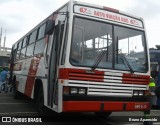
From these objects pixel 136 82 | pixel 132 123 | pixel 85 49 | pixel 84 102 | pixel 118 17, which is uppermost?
pixel 118 17

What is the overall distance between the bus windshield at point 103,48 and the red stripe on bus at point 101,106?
2.93ft

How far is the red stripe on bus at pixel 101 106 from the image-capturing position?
275 inches

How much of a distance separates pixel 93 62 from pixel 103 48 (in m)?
0.50

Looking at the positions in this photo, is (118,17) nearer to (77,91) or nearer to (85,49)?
(85,49)

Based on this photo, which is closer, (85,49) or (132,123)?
(85,49)

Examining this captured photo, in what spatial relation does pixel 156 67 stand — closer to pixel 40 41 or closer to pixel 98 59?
pixel 40 41

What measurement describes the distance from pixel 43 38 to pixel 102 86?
10.2 ft

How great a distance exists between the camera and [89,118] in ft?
32.6

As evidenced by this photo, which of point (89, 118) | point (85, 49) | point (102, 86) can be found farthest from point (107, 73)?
point (89, 118)

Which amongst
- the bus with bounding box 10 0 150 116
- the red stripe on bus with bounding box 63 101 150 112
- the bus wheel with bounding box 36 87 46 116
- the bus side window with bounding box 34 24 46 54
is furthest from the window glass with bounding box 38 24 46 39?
the red stripe on bus with bounding box 63 101 150 112

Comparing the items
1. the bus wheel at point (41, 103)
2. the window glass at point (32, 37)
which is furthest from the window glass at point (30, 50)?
the bus wheel at point (41, 103)

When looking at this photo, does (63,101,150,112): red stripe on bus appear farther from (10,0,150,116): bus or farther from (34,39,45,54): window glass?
(34,39,45,54): window glass

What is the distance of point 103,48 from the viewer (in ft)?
25.2

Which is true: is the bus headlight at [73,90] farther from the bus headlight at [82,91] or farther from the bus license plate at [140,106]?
the bus license plate at [140,106]
